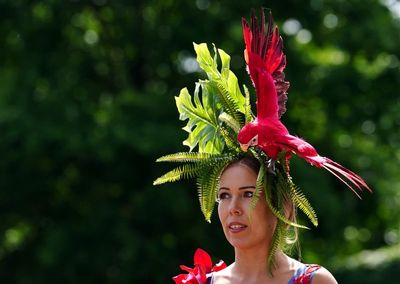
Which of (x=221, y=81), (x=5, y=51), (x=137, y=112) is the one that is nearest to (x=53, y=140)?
(x=137, y=112)

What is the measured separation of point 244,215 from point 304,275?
0.33m

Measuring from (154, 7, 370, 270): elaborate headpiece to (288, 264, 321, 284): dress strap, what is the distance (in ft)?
0.45

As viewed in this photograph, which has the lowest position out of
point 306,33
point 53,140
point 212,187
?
point 212,187

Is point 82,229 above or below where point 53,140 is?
below

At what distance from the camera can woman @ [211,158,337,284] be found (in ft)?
14.3

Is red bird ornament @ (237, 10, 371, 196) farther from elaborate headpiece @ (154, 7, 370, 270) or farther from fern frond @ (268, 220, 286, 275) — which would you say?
fern frond @ (268, 220, 286, 275)

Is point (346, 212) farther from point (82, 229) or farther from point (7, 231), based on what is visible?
point (7, 231)

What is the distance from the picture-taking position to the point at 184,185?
45.4 ft

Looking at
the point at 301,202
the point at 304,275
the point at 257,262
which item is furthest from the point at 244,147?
the point at 304,275

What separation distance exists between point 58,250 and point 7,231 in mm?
1828

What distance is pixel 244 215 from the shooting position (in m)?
4.37

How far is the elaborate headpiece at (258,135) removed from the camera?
438cm

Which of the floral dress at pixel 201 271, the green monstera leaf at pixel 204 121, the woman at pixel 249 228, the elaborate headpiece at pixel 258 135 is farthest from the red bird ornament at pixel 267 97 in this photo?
the floral dress at pixel 201 271

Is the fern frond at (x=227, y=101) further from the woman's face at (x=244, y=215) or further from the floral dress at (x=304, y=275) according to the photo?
A: the floral dress at (x=304, y=275)
